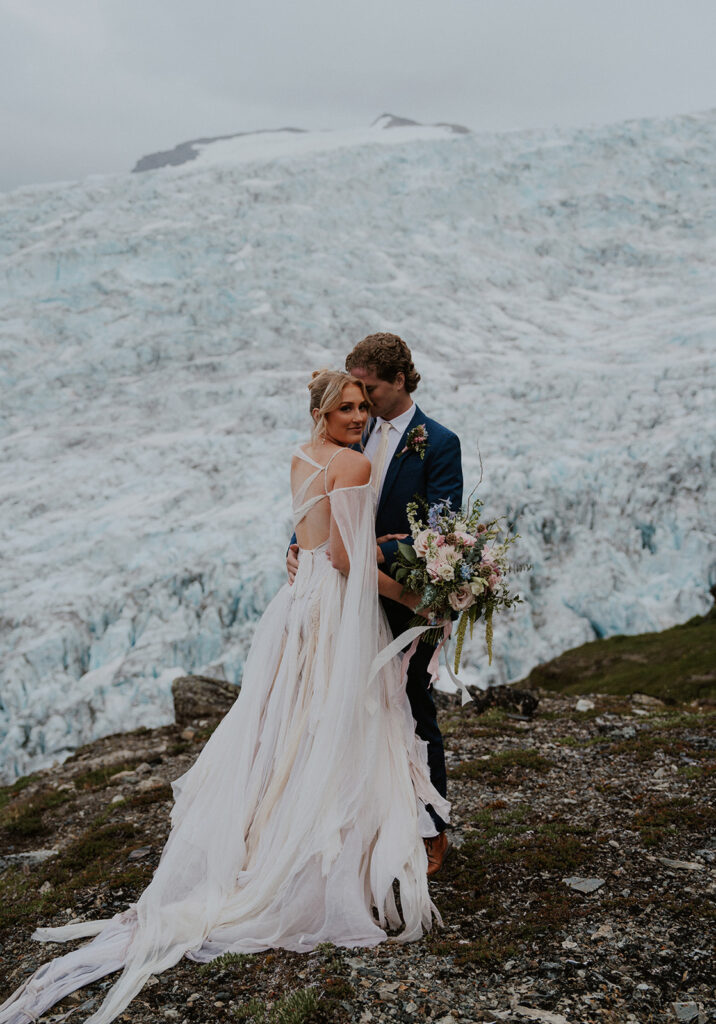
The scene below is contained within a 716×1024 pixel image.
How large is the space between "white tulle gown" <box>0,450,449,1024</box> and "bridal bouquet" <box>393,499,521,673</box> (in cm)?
26

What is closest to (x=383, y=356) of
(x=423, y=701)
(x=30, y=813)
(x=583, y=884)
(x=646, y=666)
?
(x=423, y=701)

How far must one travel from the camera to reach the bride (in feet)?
13.3

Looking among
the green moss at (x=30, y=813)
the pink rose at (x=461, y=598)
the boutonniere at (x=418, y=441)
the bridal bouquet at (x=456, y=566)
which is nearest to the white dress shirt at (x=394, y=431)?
the boutonniere at (x=418, y=441)

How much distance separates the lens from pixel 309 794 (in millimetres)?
4242

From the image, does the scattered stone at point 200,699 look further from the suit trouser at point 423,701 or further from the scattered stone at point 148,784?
the suit trouser at point 423,701

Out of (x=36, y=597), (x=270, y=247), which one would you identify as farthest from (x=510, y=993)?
(x=270, y=247)

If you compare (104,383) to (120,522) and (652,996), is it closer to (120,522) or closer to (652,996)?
(120,522)

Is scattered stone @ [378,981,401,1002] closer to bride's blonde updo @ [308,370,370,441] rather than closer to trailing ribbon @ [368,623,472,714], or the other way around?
trailing ribbon @ [368,623,472,714]

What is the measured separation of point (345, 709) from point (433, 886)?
5.32 feet

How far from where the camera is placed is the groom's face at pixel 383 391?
455cm

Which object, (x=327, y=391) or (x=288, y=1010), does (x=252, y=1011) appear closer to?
(x=288, y=1010)

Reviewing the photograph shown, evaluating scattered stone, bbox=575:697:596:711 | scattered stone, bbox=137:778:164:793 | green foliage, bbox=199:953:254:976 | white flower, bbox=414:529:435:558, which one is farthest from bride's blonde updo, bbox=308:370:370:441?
scattered stone, bbox=575:697:596:711

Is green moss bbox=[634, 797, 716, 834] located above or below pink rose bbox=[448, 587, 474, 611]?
below

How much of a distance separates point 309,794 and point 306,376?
25.9 metres
